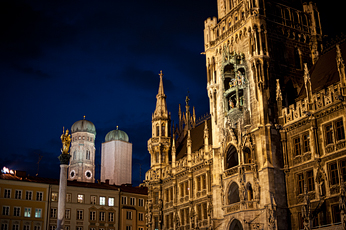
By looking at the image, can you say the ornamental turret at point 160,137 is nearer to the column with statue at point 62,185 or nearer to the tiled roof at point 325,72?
the column with statue at point 62,185

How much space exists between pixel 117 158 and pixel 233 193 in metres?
83.7

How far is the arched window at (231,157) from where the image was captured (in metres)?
47.1

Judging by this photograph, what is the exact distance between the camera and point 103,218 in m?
74.6

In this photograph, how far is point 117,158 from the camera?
127m

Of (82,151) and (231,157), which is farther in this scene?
(82,151)

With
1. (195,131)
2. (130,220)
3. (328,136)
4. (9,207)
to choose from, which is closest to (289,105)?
(328,136)

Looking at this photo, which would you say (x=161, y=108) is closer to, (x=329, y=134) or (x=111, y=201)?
(x=111, y=201)

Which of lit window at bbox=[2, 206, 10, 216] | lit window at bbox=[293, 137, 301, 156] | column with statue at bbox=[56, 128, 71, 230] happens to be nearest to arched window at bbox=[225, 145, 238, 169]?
lit window at bbox=[293, 137, 301, 156]

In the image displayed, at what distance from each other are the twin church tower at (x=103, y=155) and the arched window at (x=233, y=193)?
7700 cm

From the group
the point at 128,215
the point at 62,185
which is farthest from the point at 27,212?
the point at 62,185

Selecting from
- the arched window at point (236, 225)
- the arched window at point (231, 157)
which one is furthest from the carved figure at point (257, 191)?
the arched window at point (231, 157)

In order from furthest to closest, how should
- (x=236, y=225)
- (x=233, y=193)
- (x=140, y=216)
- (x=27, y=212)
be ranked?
(x=140, y=216)
(x=27, y=212)
(x=233, y=193)
(x=236, y=225)

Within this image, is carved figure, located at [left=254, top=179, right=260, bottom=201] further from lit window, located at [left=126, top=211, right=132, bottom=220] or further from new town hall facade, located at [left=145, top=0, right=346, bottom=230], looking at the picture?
lit window, located at [left=126, top=211, right=132, bottom=220]

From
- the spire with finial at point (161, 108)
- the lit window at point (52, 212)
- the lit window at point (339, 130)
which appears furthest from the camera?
the lit window at point (52, 212)
